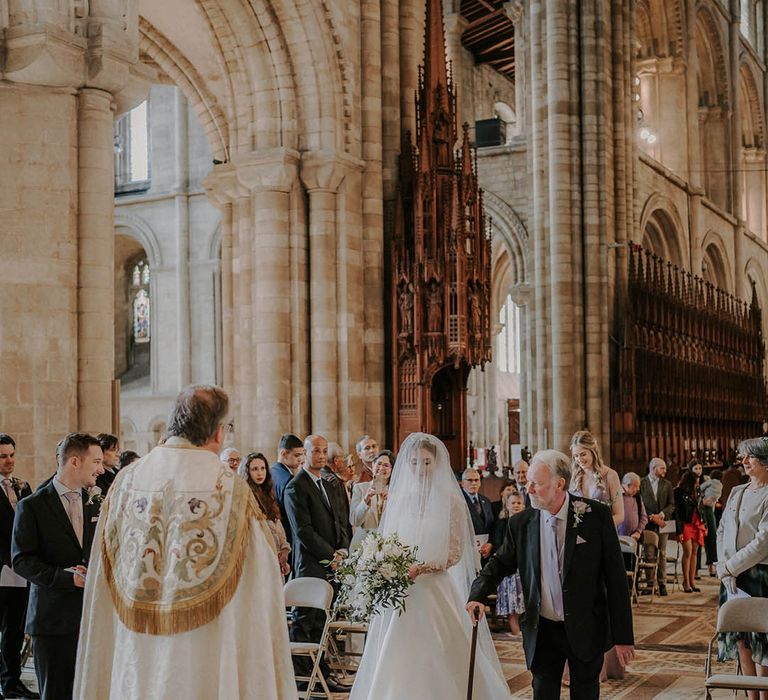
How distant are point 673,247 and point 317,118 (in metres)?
17.7

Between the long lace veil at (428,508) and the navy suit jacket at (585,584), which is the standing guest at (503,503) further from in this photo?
the navy suit jacket at (585,584)

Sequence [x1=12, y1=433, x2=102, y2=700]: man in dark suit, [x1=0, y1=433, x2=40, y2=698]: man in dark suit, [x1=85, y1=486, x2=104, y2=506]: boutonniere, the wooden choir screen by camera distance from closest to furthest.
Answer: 1. [x1=12, y1=433, x2=102, y2=700]: man in dark suit
2. [x1=85, y1=486, x2=104, y2=506]: boutonniere
3. [x1=0, y1=433, x2=40, y2=698]: man in dark suit
4. the wooden choir screen

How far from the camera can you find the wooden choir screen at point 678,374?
2245 cm

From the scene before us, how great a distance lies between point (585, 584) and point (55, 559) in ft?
7.95

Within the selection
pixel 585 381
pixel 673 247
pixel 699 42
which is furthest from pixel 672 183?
pixel 585 381

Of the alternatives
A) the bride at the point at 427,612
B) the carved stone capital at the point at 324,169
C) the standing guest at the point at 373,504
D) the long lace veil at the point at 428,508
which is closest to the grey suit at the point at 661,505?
the standing guest at the point at 373,504

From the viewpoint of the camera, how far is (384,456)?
9.11 m

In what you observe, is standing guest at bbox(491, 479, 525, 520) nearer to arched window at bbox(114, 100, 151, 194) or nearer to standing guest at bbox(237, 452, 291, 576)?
standing guest at bbox(237, 452, 291, 576)

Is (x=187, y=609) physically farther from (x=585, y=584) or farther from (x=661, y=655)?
(x=661, y=655)

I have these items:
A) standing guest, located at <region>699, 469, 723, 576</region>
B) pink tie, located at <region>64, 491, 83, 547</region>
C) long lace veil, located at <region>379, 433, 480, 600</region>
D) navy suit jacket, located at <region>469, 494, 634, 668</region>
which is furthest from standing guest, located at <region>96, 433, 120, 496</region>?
standing guest, located at <region>699, 469, 723, 576</region>

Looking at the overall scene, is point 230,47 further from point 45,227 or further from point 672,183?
point 672,183

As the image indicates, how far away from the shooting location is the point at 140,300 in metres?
30.0

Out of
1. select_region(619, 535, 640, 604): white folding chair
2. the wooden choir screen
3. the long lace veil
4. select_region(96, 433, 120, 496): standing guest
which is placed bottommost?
select_region(619, 535, 640, 604): white folding chair

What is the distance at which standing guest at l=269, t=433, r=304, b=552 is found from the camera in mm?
9102
